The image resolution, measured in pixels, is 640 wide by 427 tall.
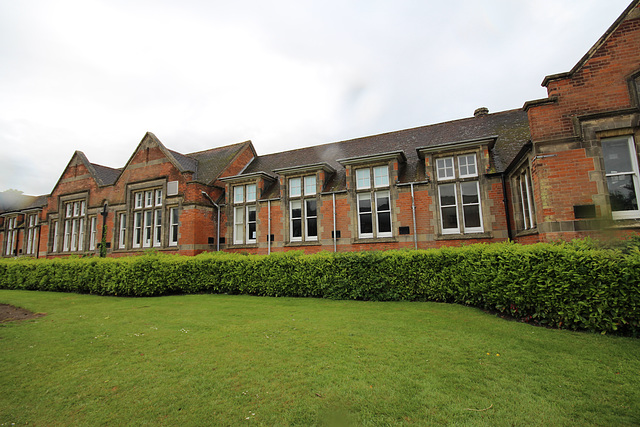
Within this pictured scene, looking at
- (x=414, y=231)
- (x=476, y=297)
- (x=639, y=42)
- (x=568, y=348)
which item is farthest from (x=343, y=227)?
(x=639, y=42)

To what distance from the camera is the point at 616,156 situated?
29.2ft

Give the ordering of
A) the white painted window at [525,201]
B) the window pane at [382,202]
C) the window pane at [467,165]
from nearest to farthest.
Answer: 1. the white painted window at [525,201]
2. the window pane at [467,165]
3. the window pane at [382,202]

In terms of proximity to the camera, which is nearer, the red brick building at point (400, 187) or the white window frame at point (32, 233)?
the red brick building at point (400, 187)

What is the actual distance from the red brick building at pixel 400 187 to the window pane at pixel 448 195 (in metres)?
0.04

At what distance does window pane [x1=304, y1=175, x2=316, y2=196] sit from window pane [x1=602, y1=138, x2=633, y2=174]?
12.0m

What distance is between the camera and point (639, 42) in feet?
29.3

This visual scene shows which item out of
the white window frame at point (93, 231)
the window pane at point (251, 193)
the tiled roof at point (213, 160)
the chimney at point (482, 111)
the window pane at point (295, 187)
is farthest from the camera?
the white window frame at point (93, 231)

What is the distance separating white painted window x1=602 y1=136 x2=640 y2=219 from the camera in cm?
852

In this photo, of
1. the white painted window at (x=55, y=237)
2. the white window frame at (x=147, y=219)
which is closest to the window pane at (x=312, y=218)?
the white window frame at (x=147, y=219)

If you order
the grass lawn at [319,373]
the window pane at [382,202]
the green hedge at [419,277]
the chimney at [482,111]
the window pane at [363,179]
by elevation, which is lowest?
the grass lawn at [319,373]

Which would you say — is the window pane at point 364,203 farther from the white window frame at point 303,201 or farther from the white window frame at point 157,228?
the white window frame at point 157,228

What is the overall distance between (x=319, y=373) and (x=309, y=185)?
44.2 ft

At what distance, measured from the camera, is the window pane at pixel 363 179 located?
15883 mm

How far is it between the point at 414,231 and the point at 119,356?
39.3 ft
